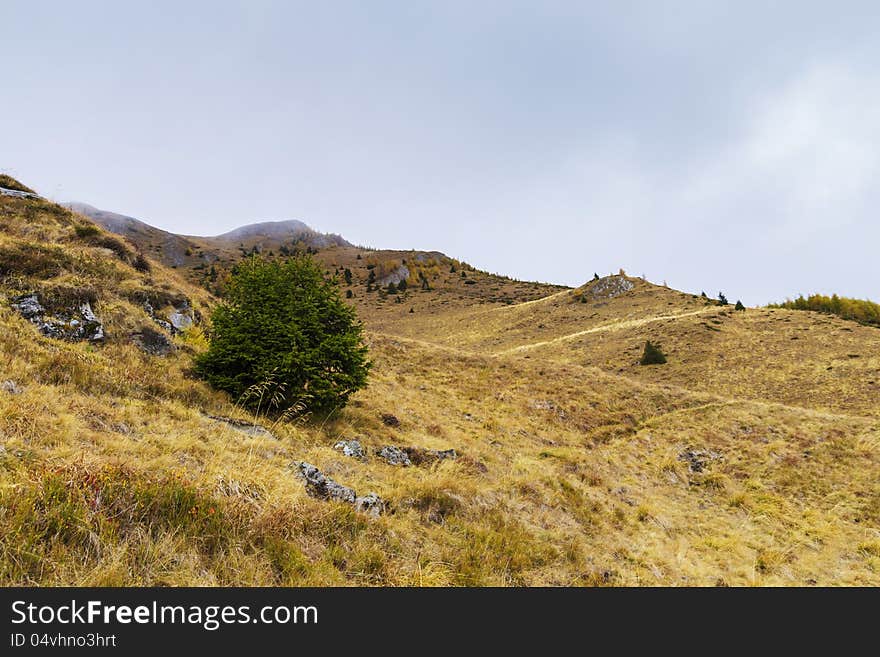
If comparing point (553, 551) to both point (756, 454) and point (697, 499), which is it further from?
point (756, 454)

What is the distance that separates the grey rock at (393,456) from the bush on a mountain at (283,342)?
188 cm

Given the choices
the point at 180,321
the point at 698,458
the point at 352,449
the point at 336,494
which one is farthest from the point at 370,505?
Answer: the point at 698,458

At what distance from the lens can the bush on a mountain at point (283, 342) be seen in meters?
8.91

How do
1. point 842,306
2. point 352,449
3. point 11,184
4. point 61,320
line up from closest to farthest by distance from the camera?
point 352,449 → point 61,320 → point 11,184 → point 842,306

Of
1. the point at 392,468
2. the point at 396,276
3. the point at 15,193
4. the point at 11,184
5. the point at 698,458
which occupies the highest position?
the point at 396,276

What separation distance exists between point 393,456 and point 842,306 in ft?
179

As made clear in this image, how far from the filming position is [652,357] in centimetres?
3250

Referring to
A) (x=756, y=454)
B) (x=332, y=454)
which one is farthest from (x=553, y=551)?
(x=756, y=454)

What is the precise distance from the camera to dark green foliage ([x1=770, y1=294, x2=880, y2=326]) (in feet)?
125

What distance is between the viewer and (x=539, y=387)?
64.9 feet

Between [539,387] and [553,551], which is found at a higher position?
[539,387]

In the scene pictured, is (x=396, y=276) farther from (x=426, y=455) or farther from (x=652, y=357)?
(x=426, y=455)
